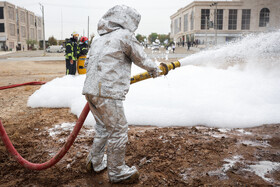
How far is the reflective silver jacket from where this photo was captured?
2295 mm

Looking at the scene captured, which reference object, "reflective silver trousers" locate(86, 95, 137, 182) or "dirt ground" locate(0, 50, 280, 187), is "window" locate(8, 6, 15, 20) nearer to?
"dirt ground" locate(0, 50, 280, 187)

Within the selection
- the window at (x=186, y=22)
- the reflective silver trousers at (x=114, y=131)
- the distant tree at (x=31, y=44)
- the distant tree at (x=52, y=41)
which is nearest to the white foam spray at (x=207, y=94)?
the reflective silver trousers at (x=114, y=131)

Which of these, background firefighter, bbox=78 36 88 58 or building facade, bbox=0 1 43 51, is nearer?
background firefighter, bbox=78 36 88 58

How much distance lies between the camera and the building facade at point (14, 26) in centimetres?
5534

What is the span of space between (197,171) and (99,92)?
1.40 meters

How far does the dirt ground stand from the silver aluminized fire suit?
395 millimetres

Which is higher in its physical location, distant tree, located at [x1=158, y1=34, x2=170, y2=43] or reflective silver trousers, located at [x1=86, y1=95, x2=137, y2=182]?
distant tree, located at [x1=158, y1=34, x2=170, y2=43]

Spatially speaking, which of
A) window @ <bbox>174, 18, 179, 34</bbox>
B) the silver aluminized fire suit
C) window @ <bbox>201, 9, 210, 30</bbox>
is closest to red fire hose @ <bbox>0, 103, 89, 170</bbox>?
the silver aluminized fire suit

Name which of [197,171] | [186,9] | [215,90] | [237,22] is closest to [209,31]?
[237,22]

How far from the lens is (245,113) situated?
14.5ft

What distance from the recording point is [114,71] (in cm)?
231

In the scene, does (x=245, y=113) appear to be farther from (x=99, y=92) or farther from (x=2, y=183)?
(x=2, y=183)

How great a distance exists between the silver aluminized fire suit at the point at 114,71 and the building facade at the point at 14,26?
5563 cm

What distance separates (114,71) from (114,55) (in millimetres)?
154
